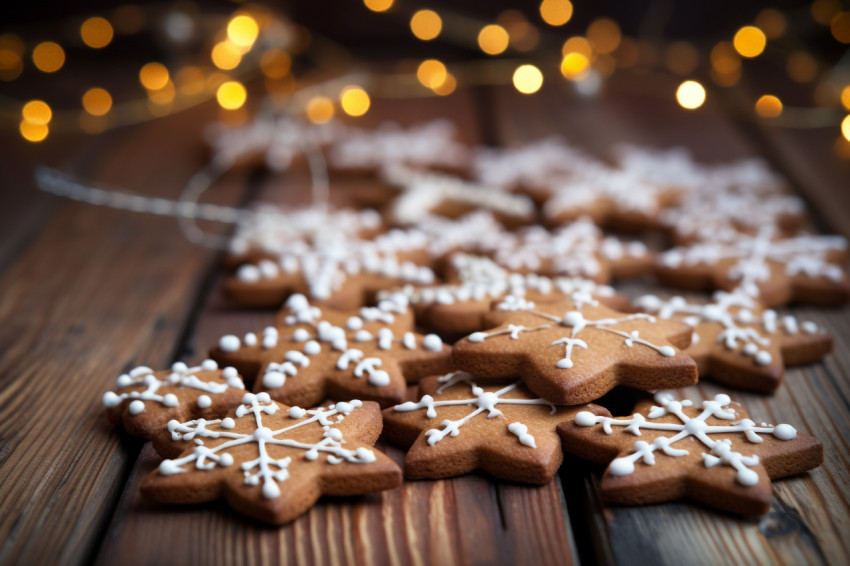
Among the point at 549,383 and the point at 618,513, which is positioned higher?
the point at 549,383

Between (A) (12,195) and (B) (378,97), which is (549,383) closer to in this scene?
(A) (12,195)

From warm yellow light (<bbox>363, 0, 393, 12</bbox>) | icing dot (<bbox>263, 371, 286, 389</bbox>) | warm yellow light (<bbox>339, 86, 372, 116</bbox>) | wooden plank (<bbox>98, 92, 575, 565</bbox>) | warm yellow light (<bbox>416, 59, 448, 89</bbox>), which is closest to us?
wooden plank (<bbox>98, 92, 575, 565</bbox>)

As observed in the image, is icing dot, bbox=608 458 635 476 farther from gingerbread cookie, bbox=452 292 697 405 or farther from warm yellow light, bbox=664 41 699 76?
warm yellow light, bbox=664 41 699 76

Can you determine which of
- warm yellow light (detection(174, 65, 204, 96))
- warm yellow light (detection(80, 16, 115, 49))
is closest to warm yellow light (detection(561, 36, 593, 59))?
warm yellow light (detection(174, 65, 204, 96))

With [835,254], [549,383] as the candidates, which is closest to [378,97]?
[835,254]

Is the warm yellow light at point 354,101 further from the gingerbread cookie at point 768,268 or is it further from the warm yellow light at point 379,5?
the gingerbread cookie at point 768,268

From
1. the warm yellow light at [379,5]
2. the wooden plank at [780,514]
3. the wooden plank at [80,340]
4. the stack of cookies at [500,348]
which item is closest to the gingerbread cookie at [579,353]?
the stack of cookies at [500,348]
